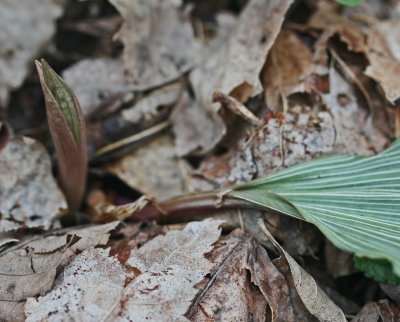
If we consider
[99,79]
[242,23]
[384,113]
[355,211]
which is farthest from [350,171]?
[99,79]

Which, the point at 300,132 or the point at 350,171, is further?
the point at 300,132

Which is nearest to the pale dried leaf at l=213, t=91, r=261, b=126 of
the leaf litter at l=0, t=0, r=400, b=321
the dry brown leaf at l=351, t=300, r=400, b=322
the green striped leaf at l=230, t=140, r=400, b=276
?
the leaf litter at l=0, t=0, r=400, b=321

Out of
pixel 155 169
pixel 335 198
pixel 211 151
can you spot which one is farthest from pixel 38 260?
pixel 335 198

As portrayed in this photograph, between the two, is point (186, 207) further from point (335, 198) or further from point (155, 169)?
point (335, 198)

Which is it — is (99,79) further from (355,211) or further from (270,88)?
(355,211)

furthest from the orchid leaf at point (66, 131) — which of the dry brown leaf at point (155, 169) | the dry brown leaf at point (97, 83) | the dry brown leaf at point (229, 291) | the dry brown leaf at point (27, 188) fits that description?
the dry brown leaf at point (229, 291)

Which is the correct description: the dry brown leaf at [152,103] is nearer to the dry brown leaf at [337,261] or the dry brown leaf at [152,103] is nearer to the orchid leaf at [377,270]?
the dry brown leaf at [337,261]

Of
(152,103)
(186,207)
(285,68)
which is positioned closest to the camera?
(186,207)
